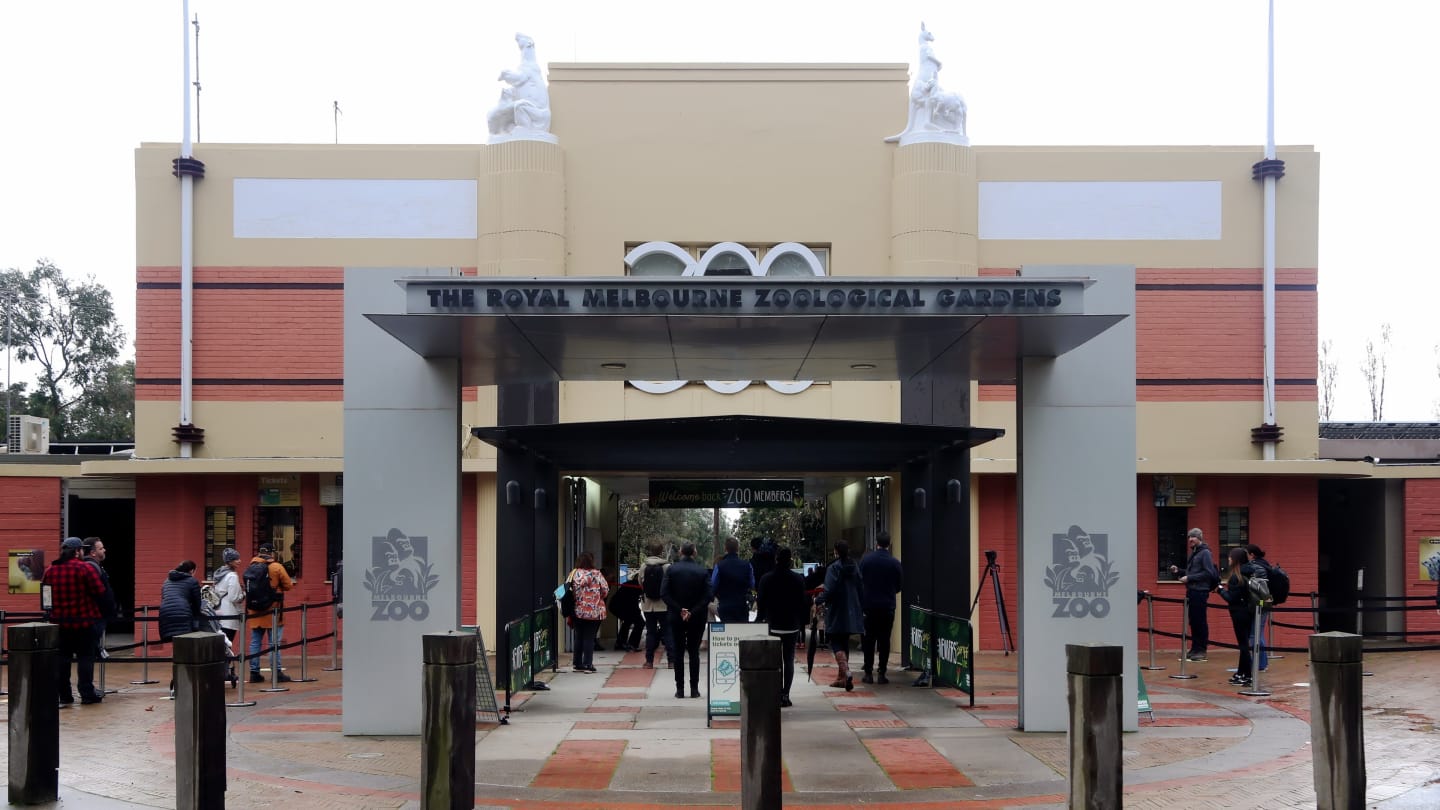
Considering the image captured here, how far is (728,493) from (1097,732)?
46.4 ft

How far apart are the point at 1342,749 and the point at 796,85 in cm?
1503

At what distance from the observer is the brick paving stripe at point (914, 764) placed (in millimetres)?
9883

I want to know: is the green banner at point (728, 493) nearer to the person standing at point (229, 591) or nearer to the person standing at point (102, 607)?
the person standing at point (229, 591)

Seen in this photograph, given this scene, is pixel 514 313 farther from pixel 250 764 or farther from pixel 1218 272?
pixel 1218 272

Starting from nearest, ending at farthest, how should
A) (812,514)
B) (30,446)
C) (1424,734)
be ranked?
(1424,734) → (30,446) → (812,514)

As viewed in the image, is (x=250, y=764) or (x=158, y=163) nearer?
(x=250, y=764)

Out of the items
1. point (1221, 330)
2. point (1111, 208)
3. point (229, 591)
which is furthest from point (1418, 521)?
point (229, 591)

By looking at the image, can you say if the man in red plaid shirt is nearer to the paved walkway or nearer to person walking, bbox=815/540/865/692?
the paved walkway

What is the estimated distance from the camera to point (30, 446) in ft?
87.5

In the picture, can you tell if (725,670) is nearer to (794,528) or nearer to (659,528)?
(794,528)

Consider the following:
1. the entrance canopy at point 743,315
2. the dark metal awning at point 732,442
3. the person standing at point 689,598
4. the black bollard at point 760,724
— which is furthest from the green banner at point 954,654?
the black bollard at point 760,724

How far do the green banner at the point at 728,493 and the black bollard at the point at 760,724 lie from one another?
13.8 meters

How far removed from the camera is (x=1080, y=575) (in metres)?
12.1

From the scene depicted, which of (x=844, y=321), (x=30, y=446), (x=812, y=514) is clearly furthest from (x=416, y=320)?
(x=812, y=514)
